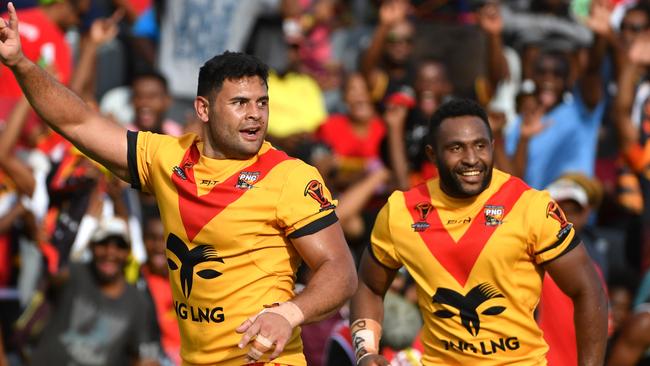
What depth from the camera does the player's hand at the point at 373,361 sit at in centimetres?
628

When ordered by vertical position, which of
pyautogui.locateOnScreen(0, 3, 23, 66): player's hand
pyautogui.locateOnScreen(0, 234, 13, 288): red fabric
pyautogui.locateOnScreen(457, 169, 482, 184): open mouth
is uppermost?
pyautogui.locateOnScreen(0, 3, 23, 66): player's hand

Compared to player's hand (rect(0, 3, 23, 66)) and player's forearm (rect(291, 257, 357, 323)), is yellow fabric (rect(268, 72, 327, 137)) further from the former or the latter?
player's forearm (rect(291, 257, 357, 323))

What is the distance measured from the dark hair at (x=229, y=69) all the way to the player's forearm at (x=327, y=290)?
97 centimetres

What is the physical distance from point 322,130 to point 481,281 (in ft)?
18.9

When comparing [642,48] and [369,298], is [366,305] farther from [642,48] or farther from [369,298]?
[642,48]

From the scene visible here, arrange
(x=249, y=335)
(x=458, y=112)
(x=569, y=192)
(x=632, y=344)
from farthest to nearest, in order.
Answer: (x=569, y=192)
(x=632, y=344)
(x=458, y=112)
(x=249, y=335)

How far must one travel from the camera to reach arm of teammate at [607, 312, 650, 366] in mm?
8852

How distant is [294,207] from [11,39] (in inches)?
59.7

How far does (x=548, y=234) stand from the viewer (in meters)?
6.25

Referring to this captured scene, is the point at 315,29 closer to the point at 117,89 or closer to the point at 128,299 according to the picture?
the point at 117,89

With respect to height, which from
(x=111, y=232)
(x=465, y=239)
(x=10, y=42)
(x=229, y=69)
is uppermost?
(x=10, y=42)

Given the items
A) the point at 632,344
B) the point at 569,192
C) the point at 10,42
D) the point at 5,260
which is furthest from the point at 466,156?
the point at 5,260

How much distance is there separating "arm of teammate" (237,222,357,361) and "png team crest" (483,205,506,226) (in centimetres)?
94

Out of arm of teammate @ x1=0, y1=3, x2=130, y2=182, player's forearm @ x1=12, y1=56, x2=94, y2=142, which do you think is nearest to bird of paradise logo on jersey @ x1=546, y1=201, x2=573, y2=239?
arm of teammate @ x1=0, y1=3, x2=130, y2=182
